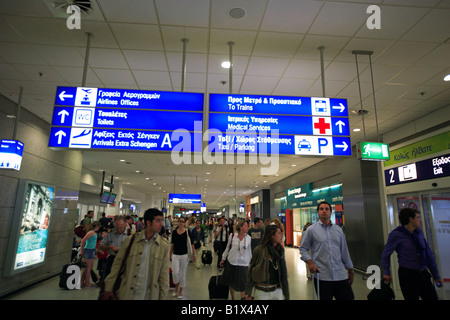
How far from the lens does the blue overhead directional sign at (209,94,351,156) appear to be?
3.67 m

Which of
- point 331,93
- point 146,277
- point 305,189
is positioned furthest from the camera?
point 305,189

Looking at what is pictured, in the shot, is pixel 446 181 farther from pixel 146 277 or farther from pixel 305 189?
pixel 305 189

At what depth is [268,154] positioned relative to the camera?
364cm

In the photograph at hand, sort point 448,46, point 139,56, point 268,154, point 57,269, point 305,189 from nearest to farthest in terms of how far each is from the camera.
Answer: point 268,154
point 448,46
point 139,56
point 57,269
point 305,189

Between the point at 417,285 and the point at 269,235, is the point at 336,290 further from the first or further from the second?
the point at 417,285

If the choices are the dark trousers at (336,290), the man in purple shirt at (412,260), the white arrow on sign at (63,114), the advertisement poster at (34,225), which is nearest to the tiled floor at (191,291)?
the advertisement poster at (34,225)

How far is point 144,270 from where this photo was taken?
265cm

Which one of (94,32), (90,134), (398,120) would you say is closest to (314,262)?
(90,134)

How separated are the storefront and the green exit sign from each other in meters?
6.66

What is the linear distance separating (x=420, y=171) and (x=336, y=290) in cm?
493

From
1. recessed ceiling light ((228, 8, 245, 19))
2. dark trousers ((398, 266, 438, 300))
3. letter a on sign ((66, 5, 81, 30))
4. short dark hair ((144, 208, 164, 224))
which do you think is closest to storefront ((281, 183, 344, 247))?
dark trousers ((398, 266, 438, 300))

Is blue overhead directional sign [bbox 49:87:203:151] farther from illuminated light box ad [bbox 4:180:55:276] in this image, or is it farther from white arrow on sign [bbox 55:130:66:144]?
illuminated light box ad [bbox 4:180:55:276]

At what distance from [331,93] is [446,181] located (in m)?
3.12

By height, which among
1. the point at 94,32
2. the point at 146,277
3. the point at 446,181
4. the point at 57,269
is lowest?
the point at 57,269
